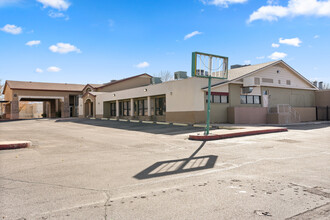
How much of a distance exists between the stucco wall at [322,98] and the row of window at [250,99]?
→ 10526 mm

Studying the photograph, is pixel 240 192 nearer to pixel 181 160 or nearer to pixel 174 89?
pixel 181 160

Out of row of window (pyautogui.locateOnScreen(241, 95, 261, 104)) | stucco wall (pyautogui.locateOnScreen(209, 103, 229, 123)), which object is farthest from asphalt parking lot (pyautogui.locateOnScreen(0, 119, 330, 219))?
row of window (pyautogui.locateOnScreen(241, 95, 261, 104))

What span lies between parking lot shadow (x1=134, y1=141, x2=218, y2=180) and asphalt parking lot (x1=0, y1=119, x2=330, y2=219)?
14 mm

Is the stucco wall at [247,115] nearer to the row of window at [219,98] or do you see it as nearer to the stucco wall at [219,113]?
the stucco wall at [219,113]

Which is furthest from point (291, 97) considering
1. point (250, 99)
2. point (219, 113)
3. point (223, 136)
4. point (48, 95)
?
point (48, 95)

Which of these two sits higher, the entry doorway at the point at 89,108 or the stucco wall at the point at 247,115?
the entry doorway at the point at 89,108

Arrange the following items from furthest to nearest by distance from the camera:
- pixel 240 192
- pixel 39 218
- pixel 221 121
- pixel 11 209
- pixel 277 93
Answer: pixel 277 93 → pixel 221 121 → pixel 240 192 → pixel 11 209 → pixel 39 218

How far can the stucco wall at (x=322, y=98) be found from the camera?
32219 mm

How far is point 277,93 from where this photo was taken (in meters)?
29.0

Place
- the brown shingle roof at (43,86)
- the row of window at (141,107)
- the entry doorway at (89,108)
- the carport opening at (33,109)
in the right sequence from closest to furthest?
the row of window at (141,107) < the entry doorway at (89,108) < the brown shingle roof at (43,86) < the carport opening at (33,109)

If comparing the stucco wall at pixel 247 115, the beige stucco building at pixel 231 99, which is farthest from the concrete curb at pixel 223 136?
the beige stucco building at pixel 231 99

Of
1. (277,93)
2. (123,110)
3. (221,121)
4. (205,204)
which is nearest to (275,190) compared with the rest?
(205,204)

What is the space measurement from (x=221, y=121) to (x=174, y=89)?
5.25 meters

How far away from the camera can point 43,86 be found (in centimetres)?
4681
